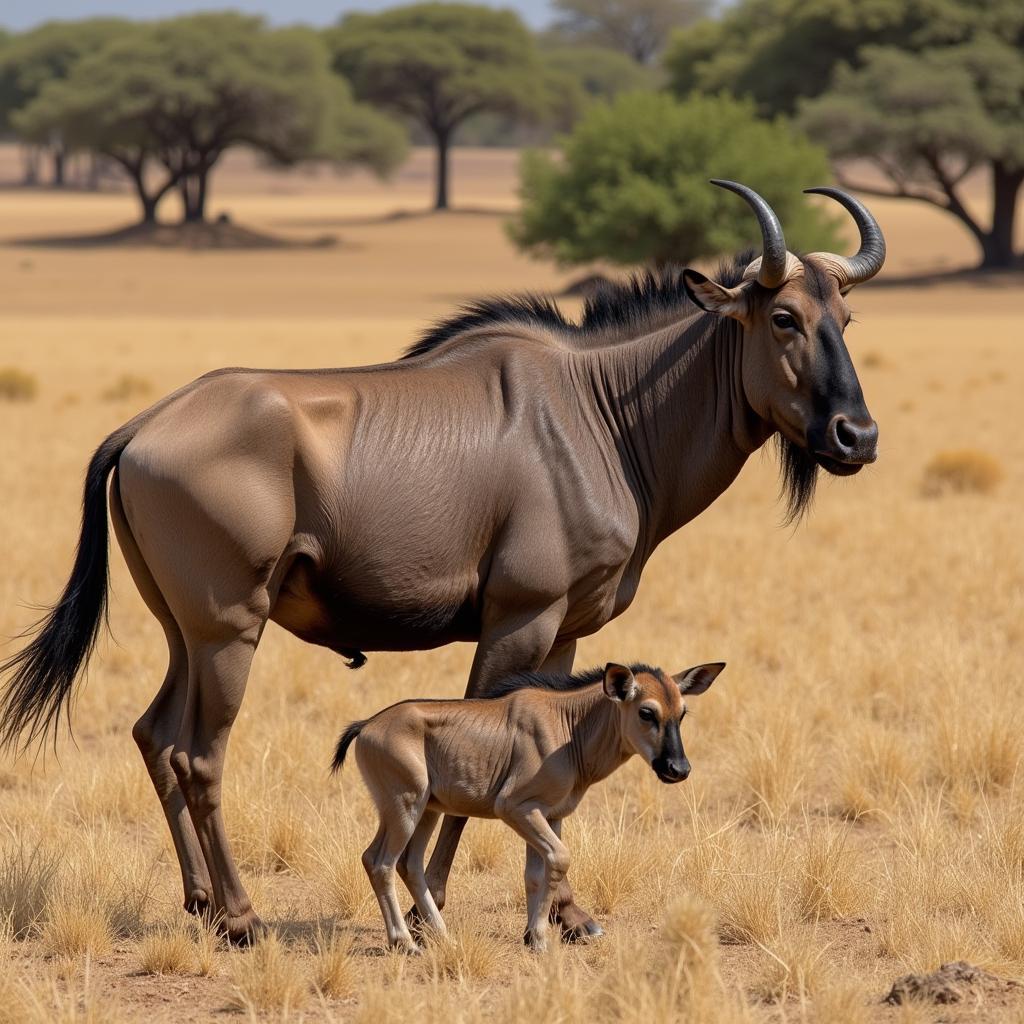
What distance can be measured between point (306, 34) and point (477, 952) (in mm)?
80614

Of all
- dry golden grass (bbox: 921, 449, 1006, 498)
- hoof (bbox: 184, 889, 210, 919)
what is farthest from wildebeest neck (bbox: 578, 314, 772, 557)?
dry golden grass (bbox: 921, 449, 1006, 498)

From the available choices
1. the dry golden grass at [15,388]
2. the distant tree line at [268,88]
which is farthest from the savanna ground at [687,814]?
the distant tree line at [268,88]

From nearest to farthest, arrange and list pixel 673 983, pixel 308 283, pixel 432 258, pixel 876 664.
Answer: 1. pixel 673 983
2. pixel 876 664
3. pixel 308 283
4. pixel 432 258

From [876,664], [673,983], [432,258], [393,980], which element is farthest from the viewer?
[432,258]

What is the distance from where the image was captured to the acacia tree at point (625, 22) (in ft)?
519

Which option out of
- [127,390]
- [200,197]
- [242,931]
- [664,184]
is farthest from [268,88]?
[242,931]

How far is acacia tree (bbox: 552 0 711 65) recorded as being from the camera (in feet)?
519

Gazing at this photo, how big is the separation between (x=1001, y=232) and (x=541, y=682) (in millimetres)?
59038

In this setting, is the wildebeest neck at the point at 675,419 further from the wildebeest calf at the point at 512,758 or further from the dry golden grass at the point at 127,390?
the dry golden grass at the point at 127,390

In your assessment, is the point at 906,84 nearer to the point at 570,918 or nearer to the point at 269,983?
the point at 570,918

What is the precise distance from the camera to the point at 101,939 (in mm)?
5750

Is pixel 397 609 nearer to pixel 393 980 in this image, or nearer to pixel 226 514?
pixel 226 514

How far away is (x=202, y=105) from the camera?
71250 millimetres

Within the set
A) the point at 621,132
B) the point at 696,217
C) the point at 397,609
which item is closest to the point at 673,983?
the point at 397,609
